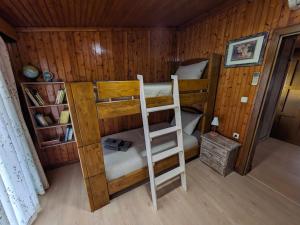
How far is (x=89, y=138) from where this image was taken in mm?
1424

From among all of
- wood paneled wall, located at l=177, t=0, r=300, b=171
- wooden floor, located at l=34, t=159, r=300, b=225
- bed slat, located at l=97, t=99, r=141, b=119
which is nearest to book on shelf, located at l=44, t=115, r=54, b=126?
wooden floor, located at l=34, t=159, r=300, b=225

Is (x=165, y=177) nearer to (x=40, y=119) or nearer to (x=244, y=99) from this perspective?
(x=244, y=99)

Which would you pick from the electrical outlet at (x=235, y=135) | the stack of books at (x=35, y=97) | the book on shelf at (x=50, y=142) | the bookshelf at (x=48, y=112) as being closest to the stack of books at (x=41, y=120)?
the bookshelf at (x=48, y=112)

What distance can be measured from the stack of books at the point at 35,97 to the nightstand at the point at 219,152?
8.99 ft

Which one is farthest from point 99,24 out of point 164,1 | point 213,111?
point 213,111

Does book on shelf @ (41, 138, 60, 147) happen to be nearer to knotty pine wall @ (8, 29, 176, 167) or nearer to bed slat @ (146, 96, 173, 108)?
knotty pine wall @ (8, 29, 176, 167)

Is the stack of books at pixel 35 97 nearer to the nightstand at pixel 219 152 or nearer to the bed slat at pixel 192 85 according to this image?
the bed slat at pixel 192 85

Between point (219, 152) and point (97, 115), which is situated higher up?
point (97, 115)

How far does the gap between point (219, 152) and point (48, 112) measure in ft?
9.58

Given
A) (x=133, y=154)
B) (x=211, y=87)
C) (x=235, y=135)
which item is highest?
(x=211, y=87)

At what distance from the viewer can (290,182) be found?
2012 mm

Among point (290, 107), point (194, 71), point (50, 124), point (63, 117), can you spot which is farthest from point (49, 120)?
point (290, 107)

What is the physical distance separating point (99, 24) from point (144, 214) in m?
2.87

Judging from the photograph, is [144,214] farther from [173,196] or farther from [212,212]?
[212,212]
